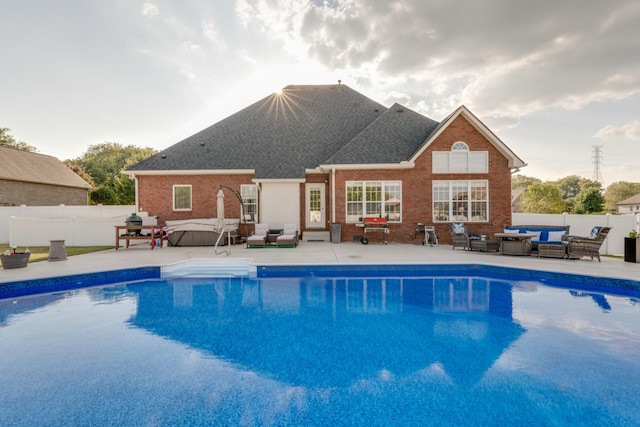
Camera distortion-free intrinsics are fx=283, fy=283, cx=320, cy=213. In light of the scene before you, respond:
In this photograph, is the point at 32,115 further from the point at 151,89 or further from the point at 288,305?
the point at 288,305

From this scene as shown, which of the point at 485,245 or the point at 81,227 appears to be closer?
the point at 485,245

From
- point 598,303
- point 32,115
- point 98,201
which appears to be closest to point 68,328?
point 598,303

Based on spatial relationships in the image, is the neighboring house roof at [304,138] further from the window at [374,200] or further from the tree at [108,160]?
the tree at [108,160]

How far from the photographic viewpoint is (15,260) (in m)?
8.68

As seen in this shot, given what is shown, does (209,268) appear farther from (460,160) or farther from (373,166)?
(460,160)

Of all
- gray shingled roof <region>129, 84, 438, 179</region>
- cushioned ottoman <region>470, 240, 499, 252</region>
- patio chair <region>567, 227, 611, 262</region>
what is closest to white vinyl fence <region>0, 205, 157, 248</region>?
gray shingled roof <region>129, 84, 438, 179</region>

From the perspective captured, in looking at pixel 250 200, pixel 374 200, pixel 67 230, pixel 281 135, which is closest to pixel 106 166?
pixel 67 230

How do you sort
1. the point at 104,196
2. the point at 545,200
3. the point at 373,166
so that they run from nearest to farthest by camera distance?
the point at 373,166 → the point at 104,196 → the point at 545,200

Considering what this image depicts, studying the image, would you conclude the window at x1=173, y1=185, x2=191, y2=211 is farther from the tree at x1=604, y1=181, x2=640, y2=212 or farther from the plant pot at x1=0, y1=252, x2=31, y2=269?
the tree at x1=604, y1=181, x2=640, y2=212

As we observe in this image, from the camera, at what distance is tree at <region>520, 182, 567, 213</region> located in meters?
34.9

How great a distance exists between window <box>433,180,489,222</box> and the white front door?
5.93 meters

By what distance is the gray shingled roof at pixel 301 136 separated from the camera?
1527cm

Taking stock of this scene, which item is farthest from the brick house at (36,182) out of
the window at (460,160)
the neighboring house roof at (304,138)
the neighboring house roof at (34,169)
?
the window at (460,160)

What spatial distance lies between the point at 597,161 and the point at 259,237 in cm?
9253
